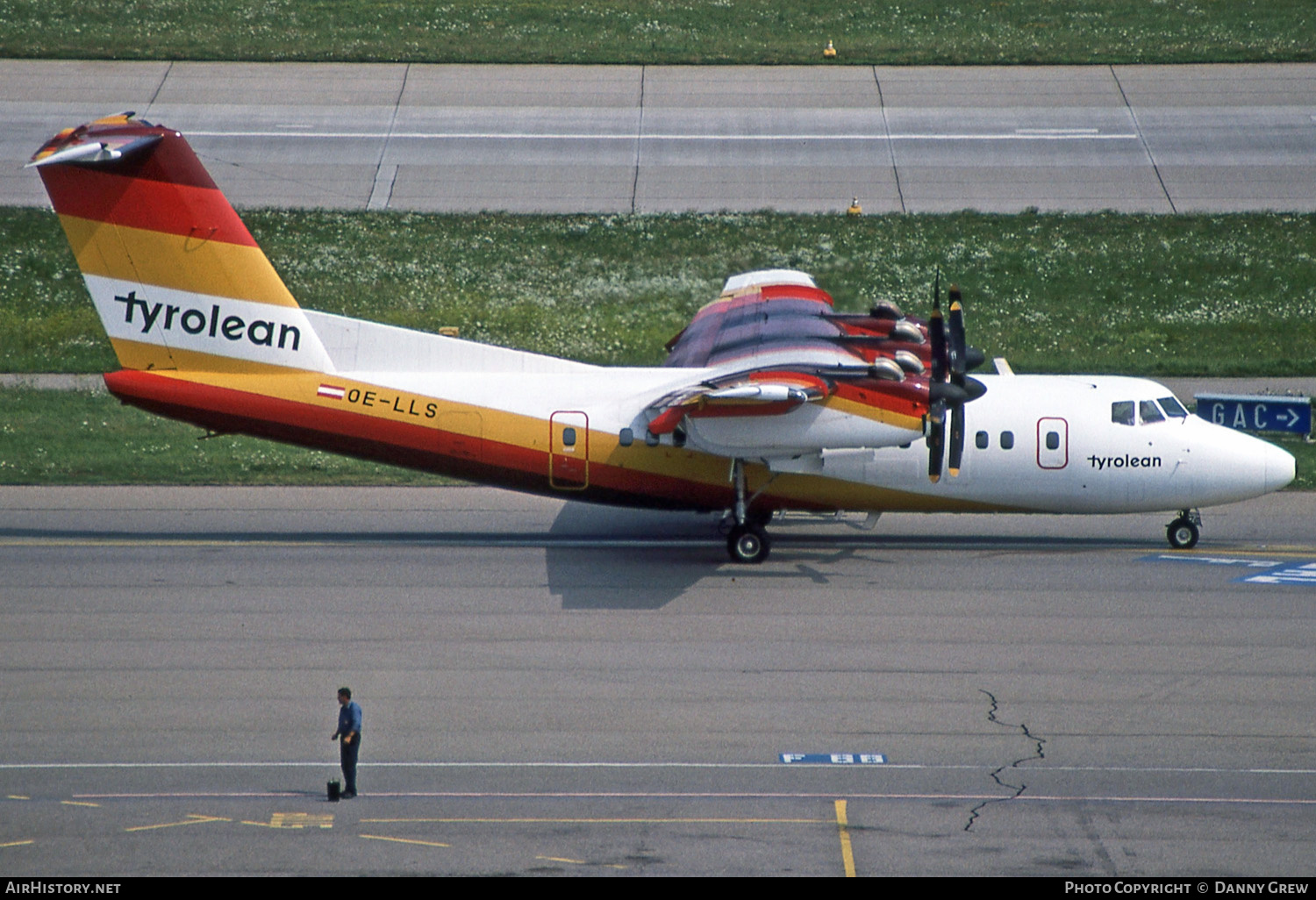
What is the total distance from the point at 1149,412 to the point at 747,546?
7.88 m

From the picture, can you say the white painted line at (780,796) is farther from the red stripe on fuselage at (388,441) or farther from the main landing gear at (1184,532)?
the main landing gear at (1184,532)

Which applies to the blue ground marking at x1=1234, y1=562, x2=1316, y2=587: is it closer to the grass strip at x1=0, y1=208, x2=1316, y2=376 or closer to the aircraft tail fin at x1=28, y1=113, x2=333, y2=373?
the grass strip at x1=0, y1=208, x2=1316, y2=376

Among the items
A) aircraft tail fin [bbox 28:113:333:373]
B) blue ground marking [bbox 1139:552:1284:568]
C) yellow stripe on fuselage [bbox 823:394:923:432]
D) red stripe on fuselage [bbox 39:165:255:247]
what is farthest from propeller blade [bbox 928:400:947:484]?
red stripe on fuselage [bbox 39:165:255:247]

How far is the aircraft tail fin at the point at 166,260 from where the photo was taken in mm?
23734

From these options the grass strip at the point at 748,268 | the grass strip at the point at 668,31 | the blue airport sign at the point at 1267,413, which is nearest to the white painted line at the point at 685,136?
the grass strip at the point at 748,268

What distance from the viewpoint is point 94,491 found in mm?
29484

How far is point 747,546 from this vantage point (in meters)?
25.2

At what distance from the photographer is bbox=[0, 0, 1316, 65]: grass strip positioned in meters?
54.0

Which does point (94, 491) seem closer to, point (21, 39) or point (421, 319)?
point (421, 319)

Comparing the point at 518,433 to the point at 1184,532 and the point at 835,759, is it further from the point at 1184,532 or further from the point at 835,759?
the point at 1184,532

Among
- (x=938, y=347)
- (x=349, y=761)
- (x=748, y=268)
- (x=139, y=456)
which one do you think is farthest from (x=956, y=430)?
(x=139, y=456)

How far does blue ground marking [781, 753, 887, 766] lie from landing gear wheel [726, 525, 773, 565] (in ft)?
26.7

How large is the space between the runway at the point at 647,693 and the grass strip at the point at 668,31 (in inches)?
1198

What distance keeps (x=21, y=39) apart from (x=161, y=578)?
38622 millimetres
